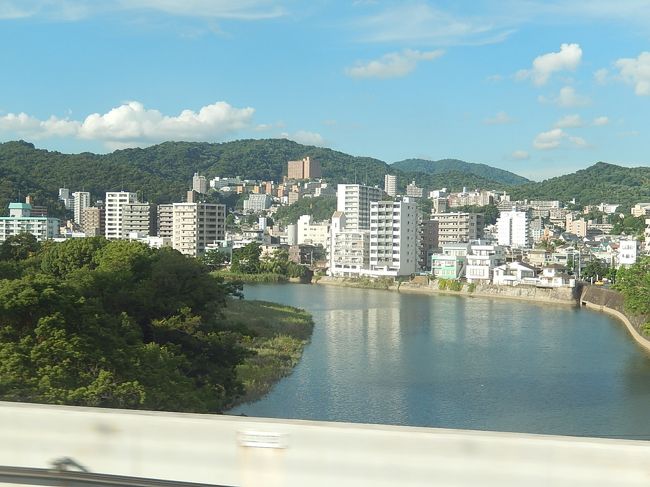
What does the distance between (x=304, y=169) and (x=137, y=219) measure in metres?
30.9

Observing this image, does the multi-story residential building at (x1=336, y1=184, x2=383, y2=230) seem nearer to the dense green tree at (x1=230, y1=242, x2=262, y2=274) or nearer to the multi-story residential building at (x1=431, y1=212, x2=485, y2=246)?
the multi-story residential building at (x1=431, y1=212, x2=485, y2=246)

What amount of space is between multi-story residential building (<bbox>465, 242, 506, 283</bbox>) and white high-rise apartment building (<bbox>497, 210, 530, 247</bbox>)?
8.69 m

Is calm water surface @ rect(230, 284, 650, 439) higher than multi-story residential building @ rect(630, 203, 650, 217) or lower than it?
lower

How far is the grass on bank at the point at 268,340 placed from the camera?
636 centimetres

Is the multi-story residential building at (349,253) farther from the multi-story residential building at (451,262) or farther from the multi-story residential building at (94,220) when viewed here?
the multi-story residential building at (94,220)

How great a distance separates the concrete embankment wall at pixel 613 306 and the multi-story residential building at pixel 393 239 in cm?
577

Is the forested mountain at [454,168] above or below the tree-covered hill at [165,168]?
above

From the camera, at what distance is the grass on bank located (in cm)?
636

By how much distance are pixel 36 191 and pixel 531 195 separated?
1257 inches

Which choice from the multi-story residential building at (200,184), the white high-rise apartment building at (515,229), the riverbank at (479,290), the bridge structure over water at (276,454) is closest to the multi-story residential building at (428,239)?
the riverbank at (479,290)

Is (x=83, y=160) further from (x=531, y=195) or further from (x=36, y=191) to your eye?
(x=531, y=195)

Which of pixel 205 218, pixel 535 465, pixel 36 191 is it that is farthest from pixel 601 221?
pixel 535 465

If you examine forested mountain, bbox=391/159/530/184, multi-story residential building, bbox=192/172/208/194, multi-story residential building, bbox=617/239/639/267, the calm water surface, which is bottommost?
the calm water surface

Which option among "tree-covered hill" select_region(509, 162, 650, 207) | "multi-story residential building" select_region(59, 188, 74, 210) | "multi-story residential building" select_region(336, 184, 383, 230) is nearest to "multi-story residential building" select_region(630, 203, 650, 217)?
"tree-covered hill" select_region(509, 162, 650, 207)
